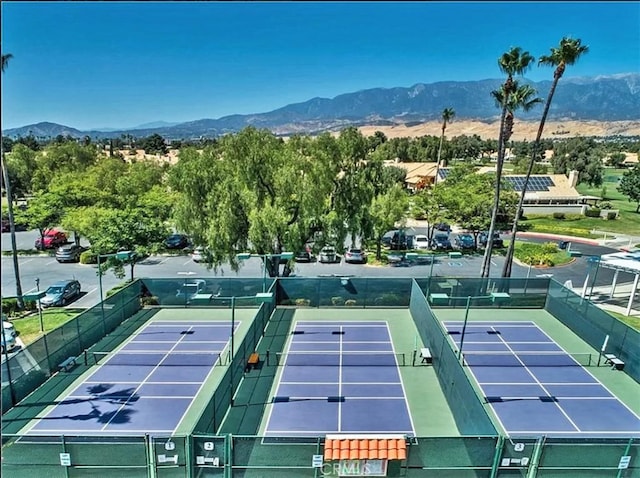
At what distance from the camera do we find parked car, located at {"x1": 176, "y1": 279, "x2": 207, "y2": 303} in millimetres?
20625

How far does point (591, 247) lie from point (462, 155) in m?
75.2

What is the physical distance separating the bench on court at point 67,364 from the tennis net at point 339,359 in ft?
22.4

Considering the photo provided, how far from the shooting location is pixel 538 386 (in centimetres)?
1486

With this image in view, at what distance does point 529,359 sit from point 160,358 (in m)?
13.8

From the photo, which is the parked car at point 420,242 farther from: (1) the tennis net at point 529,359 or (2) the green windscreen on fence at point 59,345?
(2) the green windscreen on fence at point 59,345

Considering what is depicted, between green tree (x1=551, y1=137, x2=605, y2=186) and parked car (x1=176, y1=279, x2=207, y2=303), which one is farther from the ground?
green tree (x1=551, y1=137, x2=605, y2=186)

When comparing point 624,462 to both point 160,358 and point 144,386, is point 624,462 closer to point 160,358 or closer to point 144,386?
point 144,386

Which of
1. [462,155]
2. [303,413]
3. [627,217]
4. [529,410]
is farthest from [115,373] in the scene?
[462,155]

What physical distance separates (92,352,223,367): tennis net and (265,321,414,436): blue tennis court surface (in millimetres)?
2728

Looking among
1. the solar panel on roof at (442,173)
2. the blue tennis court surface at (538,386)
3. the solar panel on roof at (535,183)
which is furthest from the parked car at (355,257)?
the solar panel on roof at (535,183)

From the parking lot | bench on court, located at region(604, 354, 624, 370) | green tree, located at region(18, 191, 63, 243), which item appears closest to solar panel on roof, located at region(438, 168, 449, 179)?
the parking lot

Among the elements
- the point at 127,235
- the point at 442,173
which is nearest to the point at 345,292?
the point at 127,235

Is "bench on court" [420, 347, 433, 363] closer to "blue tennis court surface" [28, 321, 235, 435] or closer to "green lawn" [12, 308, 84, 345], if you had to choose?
"blue tennis court surface" [28, 321, 235, 435]

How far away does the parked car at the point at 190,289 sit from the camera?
20625 millimetres
